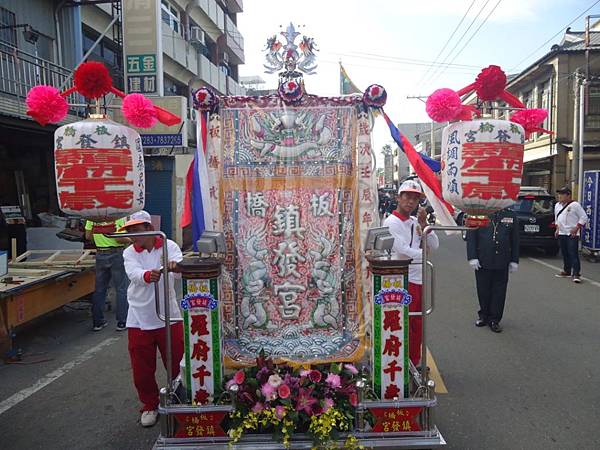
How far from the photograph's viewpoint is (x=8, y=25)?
980 centimetres

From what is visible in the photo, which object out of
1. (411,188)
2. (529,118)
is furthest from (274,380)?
(529,118)

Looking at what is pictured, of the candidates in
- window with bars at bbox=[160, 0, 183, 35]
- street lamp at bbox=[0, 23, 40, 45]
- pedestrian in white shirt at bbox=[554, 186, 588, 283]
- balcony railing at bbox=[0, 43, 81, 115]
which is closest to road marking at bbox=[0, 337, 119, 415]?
balcony railing at bbox=[0, 43, 81, 115]

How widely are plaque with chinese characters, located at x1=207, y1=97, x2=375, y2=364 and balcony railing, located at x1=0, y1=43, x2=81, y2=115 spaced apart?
267 inches

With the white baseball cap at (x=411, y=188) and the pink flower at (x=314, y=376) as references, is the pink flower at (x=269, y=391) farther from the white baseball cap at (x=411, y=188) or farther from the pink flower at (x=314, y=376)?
the white baseball cap at (x=411, y=188)

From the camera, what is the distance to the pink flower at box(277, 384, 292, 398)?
307 centimetres

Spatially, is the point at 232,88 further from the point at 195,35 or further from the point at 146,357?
the point at 146,357

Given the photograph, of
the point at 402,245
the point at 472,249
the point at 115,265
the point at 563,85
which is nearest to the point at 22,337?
the point at 115,265

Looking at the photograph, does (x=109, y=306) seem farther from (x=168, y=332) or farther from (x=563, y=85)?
(x=563, y=85)

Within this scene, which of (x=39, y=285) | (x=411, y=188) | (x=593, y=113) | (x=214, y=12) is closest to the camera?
(x=411, y=188)

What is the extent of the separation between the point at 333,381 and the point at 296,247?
3.87 feet

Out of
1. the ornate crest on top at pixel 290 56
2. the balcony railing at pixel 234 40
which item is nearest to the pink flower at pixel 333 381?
the ornate crest on top at pixel 290 56

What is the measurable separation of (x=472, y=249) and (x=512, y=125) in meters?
3.03

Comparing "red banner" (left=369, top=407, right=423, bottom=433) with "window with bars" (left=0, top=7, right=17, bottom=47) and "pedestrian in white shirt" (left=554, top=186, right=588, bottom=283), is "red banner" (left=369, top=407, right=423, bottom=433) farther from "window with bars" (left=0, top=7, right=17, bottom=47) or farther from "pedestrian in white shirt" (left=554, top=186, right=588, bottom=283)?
"window with bars" (left=0, top=7, right=17, bottom=47)

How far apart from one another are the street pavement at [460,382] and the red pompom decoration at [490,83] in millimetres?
2463
